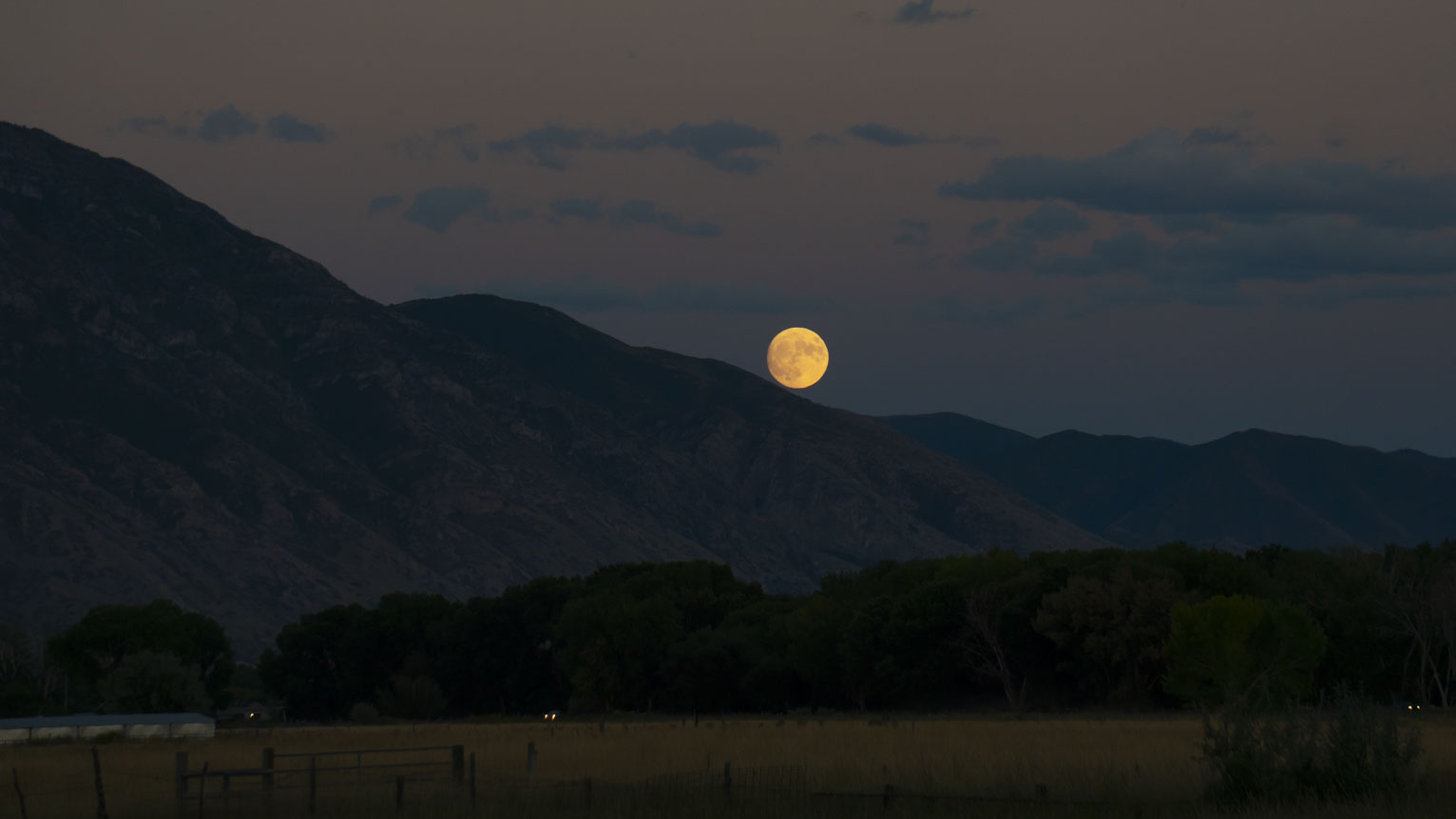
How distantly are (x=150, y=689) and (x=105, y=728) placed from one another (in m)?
28.6

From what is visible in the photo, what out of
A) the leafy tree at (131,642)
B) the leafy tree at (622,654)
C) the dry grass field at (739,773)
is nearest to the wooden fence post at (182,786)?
the dry grass field at (739,773)

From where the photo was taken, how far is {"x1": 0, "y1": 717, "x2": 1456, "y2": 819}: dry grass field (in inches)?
1041

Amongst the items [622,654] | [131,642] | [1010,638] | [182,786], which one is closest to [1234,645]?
[1010,638]

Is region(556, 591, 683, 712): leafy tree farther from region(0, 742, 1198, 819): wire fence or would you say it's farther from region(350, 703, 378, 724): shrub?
region(0, 742, 1198, 819): wire fence

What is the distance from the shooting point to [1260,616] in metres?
78.2

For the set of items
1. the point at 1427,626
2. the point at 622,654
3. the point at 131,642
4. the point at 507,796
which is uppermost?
the point at 1427,626

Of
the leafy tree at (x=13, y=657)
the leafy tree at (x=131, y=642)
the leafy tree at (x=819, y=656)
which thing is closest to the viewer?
the leafy tree at (x=819, y=656)

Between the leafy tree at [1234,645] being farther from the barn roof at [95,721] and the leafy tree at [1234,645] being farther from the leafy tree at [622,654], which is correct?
the barn roof at [95,721]

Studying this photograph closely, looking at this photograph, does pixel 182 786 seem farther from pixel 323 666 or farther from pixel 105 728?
pixel 323 666

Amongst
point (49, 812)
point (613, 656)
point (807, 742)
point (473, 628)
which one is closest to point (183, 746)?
A: point (807, 742)

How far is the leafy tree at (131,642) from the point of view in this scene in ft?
447

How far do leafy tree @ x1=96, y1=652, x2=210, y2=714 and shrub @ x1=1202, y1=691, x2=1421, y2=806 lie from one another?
89581mm

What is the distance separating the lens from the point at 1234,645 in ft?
248

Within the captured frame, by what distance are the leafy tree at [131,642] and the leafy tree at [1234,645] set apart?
84362 millimetres
